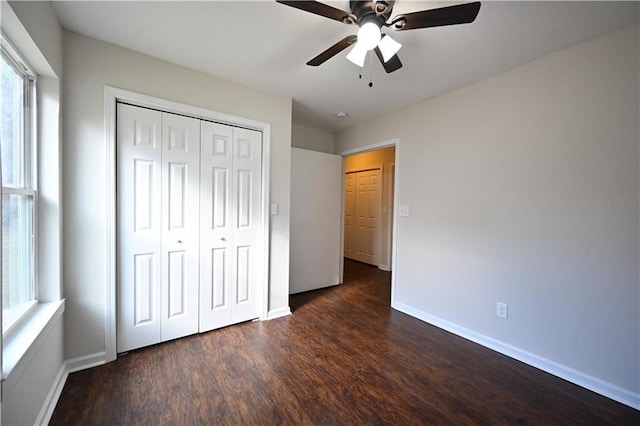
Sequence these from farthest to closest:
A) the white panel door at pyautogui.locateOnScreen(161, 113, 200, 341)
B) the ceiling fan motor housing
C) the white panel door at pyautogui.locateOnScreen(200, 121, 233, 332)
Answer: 1. the white panel door at pyautogui.locateOnScreen(200, 121, 233, 332)
2. the white panel door at pyautogui.locateOnScreen(161, 113, 200, 341)
3. the ceiling fan motor housing

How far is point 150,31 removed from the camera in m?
1.75

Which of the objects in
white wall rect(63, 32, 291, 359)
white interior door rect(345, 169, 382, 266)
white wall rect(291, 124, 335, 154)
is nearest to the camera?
white wall rect(63, 32, 291, 359)

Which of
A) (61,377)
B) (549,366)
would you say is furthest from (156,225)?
(549,366)

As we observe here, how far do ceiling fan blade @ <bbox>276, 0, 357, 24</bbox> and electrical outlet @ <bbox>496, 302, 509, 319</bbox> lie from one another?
243 cm

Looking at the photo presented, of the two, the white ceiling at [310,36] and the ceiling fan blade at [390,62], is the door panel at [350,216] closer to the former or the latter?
the white ceiling at [310,36]

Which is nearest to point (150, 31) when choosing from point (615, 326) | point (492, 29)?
point (492, 29)

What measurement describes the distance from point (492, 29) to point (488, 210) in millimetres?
1385

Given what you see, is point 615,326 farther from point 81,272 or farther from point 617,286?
point 81,272

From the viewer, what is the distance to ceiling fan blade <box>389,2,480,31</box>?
121cm

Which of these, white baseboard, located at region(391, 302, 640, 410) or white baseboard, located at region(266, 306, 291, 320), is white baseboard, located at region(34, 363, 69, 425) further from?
white baseboard, located at region(391, 302, 640, 410)

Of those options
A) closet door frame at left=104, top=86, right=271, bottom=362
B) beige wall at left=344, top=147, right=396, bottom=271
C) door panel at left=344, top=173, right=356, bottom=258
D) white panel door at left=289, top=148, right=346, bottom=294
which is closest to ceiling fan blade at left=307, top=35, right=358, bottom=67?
closet door frame at left=104, top=86, right=271, bottom=362

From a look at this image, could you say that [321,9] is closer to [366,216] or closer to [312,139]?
[312,139]

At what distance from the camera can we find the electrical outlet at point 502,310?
2174mm

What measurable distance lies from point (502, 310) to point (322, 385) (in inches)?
64.9
